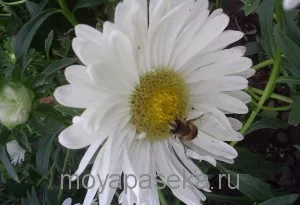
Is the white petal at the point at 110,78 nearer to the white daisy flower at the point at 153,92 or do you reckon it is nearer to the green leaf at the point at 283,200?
the white daisy flower at the point at 153,92

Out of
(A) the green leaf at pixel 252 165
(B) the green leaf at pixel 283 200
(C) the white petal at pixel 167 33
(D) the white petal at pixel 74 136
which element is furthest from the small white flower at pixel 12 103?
(A) the green leaf at pixel 252 165

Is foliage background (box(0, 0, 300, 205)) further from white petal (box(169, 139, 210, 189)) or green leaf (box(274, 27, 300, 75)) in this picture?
white petal (box(169, 139, 210, 189))

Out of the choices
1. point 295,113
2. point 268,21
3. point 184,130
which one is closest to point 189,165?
point 184,130

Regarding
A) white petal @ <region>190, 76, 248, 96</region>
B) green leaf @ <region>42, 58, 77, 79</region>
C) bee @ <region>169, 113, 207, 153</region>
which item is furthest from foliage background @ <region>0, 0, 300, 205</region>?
bee @ <region>169, 113, 207, 153</region>

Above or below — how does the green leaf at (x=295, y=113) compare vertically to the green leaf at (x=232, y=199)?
above

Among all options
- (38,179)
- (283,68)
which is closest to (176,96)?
(283,68)

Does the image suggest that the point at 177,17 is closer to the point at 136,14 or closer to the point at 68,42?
the point at 136,14

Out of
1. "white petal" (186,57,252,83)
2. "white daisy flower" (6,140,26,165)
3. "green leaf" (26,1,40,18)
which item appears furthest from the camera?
"white daisy flower" (6,140,26,165)
